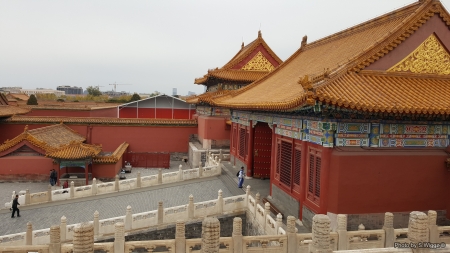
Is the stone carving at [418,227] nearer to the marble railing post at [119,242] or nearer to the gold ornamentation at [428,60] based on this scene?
the gold ornamentation at [428,60]

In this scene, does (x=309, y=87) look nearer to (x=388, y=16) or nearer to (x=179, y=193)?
(x=388, y=16)

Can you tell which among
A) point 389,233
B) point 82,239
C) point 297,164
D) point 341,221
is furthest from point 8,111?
point 389,233

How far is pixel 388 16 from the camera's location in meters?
13.2

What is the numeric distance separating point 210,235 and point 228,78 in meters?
19.8

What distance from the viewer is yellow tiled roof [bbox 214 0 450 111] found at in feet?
32.4

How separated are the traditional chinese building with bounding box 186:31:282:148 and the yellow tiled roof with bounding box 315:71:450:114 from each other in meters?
15.6

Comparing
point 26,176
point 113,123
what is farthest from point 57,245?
point 113,123

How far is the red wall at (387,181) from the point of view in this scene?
33.1 ft

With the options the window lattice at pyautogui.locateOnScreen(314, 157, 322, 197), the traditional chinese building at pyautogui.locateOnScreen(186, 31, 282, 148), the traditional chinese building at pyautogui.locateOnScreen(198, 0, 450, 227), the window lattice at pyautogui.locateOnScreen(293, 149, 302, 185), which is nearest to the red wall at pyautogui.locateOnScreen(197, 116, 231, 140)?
the traditional chinese building at pyautogui.locateOnScreen(186, 31, 282, 148)

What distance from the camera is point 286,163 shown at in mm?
13352

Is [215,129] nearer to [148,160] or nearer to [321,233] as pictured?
[148,160]

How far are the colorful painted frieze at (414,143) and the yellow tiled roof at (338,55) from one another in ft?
6.07

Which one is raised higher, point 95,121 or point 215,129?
point 95,121

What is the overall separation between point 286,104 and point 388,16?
6536 mm
